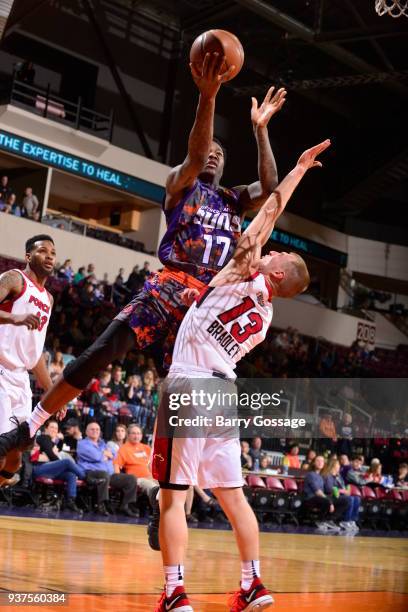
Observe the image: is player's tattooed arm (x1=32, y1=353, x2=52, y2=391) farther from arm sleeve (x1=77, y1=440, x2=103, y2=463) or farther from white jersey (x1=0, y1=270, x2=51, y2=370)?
arm sleeve (x1=77, y1=440, x2=103, y2=463)

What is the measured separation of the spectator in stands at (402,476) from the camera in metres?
17.6

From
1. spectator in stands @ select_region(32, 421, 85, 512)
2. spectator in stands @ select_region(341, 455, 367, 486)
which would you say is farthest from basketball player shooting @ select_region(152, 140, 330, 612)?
spectator in stands @ select_region(341, 455, 367, 486)

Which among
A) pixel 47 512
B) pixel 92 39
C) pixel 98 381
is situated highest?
pixel 92 39

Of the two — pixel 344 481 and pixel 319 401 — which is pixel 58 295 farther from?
pixel 344 481

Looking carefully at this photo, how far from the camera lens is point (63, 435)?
11.8m

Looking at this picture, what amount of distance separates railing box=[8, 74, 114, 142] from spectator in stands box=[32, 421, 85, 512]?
1219 cm

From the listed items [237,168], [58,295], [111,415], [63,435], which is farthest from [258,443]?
[237,168]

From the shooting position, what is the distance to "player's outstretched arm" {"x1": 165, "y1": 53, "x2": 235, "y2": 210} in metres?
4.25

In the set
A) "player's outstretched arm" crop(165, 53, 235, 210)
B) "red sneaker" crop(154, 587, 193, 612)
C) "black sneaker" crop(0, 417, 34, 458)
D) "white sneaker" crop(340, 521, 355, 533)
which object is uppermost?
"player's outstretched arm" crop(165, 53, 235, 210)

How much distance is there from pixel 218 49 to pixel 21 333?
274 cm

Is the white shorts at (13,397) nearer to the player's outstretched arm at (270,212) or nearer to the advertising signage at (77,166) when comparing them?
the player's outstretched arm at (270,212)

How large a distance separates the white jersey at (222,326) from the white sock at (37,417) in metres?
1.15

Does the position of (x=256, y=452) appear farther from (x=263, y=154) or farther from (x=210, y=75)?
(x=210, y=75)

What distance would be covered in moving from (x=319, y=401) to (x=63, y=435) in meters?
6.56
